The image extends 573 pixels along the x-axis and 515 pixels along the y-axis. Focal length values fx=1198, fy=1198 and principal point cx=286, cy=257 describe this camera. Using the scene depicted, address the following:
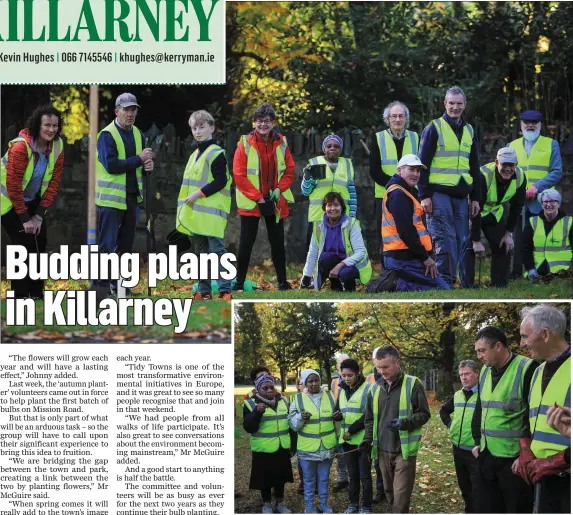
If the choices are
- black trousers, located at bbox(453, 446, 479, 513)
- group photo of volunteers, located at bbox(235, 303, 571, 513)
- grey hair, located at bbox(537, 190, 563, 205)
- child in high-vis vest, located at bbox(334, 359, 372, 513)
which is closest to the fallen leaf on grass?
group photo of volunteers, located at bbox(235, 303, 571, 513)

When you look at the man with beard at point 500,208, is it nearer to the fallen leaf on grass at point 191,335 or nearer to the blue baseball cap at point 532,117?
the blue baseball cap at point 532,117

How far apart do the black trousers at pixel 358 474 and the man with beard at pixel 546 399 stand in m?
1.64

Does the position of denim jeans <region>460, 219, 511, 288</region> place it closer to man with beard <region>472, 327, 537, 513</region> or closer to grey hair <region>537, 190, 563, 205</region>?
grey hair <region>537, 190, 563, 205</region>

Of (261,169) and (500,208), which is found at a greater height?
(261,169)

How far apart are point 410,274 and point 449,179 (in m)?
1.12

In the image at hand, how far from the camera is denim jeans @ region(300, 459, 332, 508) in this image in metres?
9.39

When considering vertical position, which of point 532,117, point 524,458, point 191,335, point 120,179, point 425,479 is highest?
point 532,117

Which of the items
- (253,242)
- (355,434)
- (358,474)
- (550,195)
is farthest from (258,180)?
(550,195)

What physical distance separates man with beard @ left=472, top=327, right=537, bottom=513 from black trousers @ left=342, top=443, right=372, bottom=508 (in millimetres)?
1166

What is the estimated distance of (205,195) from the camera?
32.9ft

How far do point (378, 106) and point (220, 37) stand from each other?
330 centimetres

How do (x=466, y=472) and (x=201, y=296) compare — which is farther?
(x=201, y=296)

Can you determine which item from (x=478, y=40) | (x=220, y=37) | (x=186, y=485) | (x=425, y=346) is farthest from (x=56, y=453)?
(x=478, y=40)

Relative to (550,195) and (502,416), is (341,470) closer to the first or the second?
(502,416)
